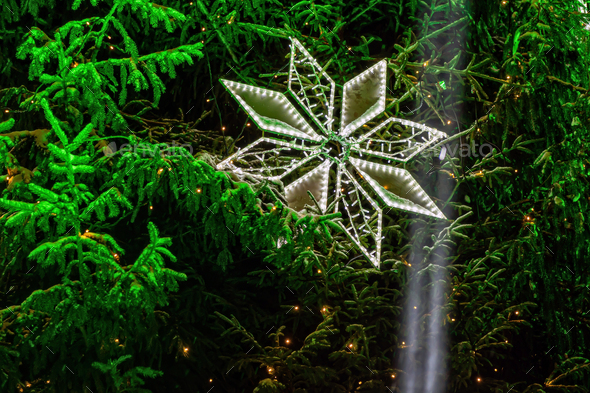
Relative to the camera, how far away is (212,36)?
236 centimetres

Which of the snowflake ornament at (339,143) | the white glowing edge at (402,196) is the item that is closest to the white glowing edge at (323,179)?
the snowflake ornament at (339,143)

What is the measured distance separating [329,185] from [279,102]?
→ 1.81 feet

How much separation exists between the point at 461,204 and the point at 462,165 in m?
0.20

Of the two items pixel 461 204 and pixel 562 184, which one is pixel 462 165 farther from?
pixel 562 184

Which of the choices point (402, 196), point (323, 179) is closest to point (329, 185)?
point (323, 179)

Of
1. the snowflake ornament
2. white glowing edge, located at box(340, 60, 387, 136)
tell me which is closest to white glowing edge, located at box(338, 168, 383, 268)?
the snowflake ornament

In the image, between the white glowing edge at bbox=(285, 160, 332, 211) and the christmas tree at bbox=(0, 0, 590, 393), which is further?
the white glowing edge at bbox=(285, 160, 332, 211)

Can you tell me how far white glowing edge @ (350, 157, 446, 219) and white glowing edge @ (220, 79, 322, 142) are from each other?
0.23 metres

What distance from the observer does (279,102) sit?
7.01 ft

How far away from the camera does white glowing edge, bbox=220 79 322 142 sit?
2082 mm

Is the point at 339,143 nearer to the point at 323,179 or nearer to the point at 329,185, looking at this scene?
the point at 323,179

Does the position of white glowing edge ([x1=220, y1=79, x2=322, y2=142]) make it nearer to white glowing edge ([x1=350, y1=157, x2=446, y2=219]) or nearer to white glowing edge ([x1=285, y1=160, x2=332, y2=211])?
white glowing edge ([x1=285, y1=160, x2=332, y2=211])

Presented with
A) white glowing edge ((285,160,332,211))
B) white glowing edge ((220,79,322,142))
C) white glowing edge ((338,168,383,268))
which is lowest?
white glowing edge ((338,168,383,268))

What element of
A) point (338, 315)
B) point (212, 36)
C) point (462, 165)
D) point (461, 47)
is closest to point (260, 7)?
point (212, 36)
